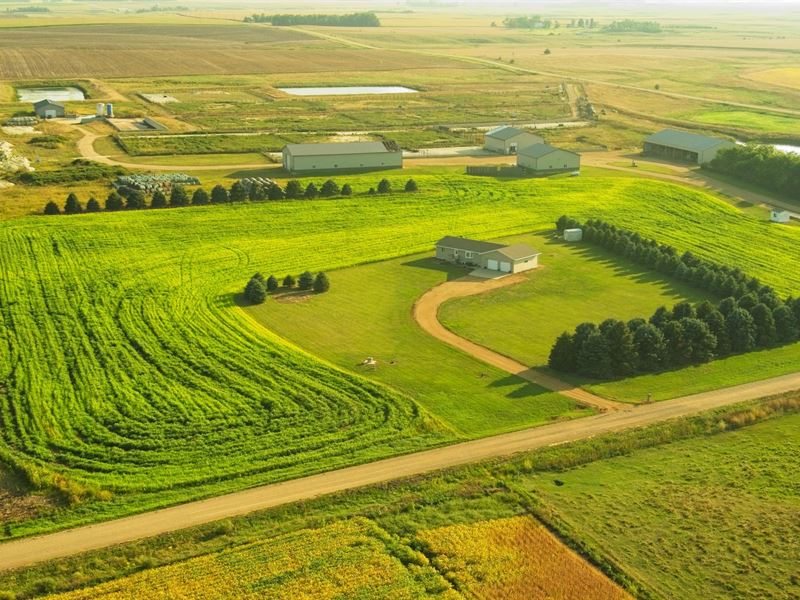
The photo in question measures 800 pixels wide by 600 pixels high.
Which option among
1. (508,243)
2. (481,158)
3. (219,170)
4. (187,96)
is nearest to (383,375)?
(508,243)

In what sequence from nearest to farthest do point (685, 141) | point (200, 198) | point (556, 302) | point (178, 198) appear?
point (556, 302), point (178, 198), point (200, 198), point (685, 141)

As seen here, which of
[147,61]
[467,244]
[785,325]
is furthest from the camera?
[147,61]

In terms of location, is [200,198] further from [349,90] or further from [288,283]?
[349,90]

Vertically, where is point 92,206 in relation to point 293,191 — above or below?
below

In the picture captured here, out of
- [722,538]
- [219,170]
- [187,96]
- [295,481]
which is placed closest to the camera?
[722,538]

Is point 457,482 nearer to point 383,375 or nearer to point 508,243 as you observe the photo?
point 383,375

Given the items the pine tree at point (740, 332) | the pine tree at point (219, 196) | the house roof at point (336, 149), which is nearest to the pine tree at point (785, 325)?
the pine tree at point (740, 332)

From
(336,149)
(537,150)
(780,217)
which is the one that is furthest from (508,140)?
(780,217)
